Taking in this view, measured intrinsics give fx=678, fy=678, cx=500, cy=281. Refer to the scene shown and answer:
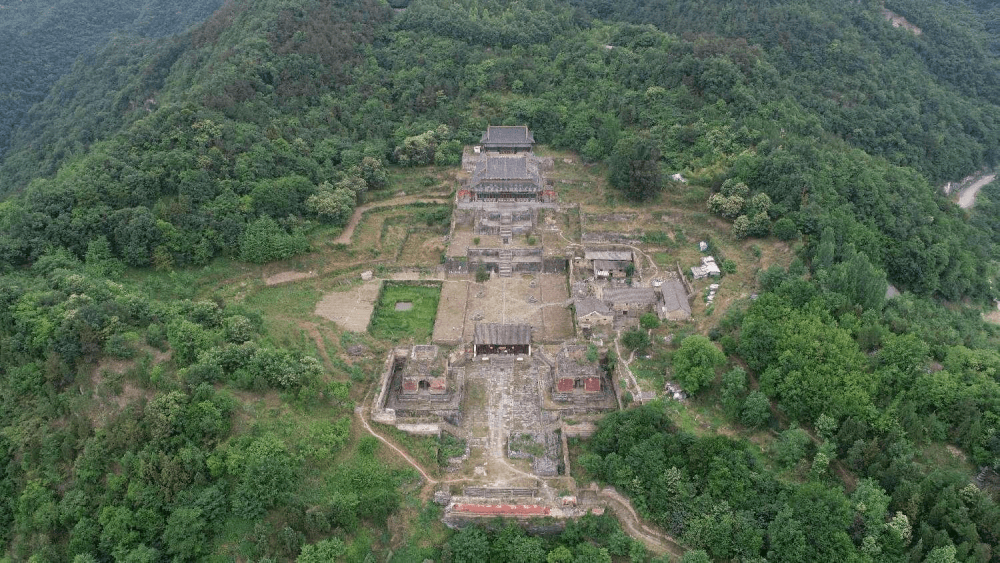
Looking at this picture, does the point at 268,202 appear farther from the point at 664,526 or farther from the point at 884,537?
the point at 884,537

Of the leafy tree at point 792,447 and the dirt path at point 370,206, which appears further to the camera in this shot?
the dirt path at point 370,206

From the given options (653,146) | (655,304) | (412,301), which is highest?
(653,146)

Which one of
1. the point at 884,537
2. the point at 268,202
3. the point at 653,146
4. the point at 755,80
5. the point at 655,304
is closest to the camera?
the point at 884,537

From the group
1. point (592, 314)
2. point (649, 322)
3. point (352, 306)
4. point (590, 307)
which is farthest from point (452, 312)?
point (649, 322)

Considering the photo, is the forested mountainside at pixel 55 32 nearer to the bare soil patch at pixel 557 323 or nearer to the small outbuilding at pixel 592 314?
the bare soil patch at pixel 557 323

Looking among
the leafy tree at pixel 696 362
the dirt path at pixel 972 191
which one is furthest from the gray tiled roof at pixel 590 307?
the dirt path at pixel 972 191

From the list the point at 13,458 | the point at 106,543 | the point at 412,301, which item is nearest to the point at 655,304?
the point at 412,301

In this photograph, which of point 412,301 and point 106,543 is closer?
point 106,543
